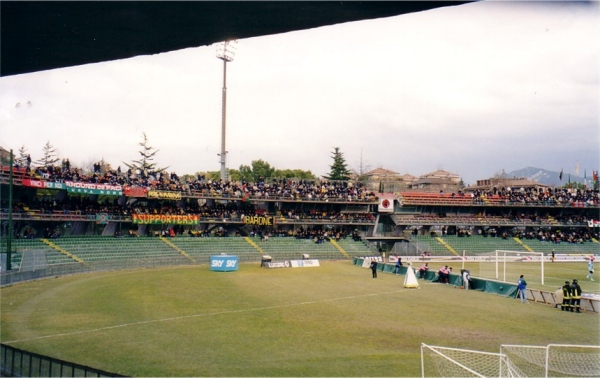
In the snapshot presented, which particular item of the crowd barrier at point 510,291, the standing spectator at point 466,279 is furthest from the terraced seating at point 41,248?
the standing spectator at point 466,279

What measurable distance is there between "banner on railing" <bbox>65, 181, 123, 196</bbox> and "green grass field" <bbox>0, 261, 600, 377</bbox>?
627 inches

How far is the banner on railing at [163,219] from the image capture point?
52.5 meters

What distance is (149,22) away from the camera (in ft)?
16.4

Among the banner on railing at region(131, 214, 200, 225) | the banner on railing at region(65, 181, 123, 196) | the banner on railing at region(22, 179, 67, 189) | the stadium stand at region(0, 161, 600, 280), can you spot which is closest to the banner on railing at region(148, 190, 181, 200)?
the stadium stand at region(0, 161, 600, 280)

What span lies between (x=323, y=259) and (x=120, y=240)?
71.2 ft

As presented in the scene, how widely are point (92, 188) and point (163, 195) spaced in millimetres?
8273

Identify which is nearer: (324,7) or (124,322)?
(324,7)

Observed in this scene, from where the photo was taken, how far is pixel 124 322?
1984 cm

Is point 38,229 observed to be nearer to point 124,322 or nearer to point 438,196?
point 124,322

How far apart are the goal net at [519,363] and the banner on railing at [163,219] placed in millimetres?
42286

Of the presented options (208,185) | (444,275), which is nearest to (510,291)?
(444,275)

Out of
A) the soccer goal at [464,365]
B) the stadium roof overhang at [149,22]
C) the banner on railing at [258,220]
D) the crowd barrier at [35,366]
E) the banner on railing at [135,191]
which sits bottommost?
the soccer goal at [464,365]

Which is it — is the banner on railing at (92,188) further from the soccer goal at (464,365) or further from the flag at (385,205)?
the soccer goal at (464,365)

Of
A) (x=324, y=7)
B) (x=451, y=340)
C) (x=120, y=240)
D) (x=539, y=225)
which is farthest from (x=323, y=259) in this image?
(x=324, y=7)
